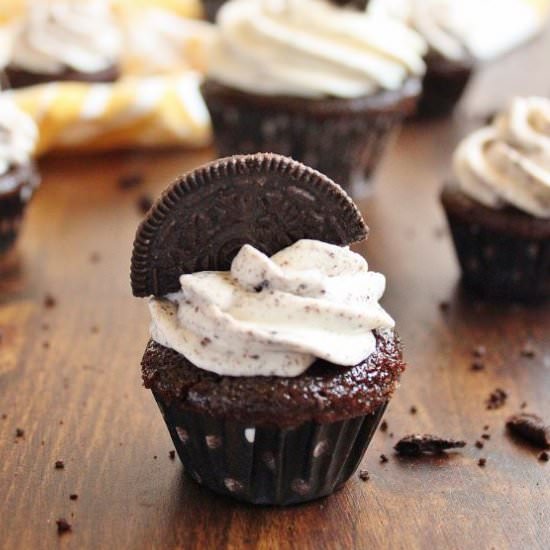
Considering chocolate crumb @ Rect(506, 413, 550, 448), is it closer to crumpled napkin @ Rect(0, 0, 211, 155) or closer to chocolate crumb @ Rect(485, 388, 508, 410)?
chocolate crumb @ Rect(485, 388, 508, 410)

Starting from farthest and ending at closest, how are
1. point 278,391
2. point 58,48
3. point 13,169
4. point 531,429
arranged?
point 58,48 → point 13,169 → point 531,429 → point 278,391

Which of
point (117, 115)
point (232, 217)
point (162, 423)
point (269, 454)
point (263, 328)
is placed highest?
point (232, 217)

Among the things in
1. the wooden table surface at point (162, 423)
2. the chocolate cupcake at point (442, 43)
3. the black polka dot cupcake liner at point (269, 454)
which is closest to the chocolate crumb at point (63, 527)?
the wooden table surface at point (162, 423)

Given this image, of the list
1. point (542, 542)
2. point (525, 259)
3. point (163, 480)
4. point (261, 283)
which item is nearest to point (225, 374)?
point (261, 283)

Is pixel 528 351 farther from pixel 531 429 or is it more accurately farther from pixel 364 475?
pixel 364 475

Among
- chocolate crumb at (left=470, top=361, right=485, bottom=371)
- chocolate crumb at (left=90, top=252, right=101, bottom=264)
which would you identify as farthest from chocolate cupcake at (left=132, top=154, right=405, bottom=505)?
chocolate crumb at (left=90, top=252, right=101, bottom=264)

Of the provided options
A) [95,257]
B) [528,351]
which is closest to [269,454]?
[528,351]

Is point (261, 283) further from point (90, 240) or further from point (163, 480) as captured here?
point (90, 240)

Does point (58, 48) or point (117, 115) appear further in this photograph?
point (58, 48)
